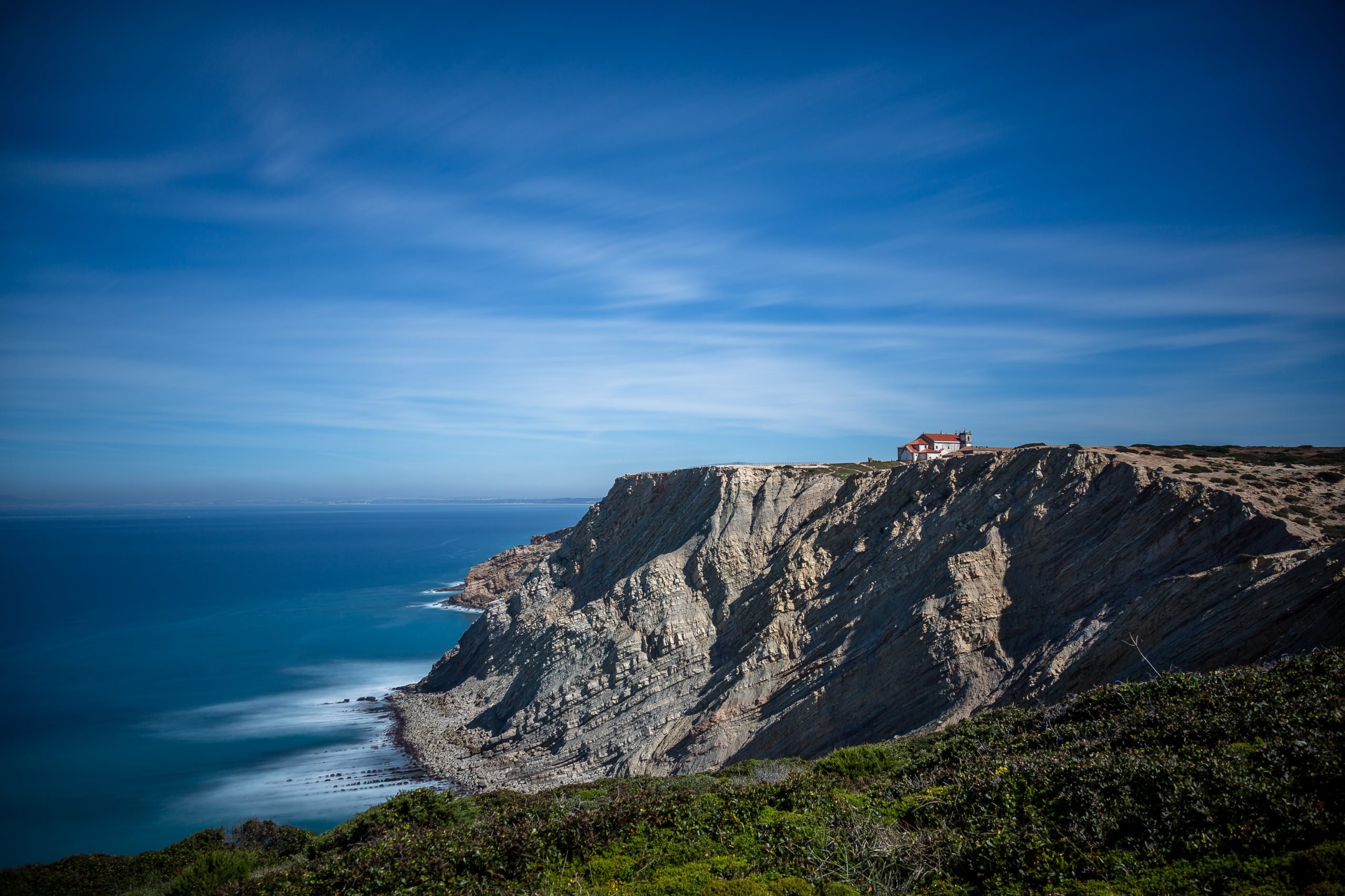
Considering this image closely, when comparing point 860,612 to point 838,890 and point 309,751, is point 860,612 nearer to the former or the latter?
point 838,890

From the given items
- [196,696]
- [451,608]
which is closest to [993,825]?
[196,696]

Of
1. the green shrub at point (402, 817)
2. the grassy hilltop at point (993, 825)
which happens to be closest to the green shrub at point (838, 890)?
the grassy hilltop at point (993, 825)

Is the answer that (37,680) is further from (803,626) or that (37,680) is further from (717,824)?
(717,824)

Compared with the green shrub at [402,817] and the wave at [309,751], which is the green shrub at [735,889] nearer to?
the green shrub at [402,817]

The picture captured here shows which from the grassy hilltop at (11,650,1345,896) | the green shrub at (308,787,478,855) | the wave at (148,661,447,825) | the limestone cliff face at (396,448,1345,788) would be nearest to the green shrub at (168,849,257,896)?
the grassy hilltop at (11,650,1345,896)

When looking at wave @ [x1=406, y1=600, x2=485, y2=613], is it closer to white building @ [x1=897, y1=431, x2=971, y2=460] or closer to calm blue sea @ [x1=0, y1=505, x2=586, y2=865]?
calm blue sea @ [x1=0, y1=505, x2=586, y2=865]

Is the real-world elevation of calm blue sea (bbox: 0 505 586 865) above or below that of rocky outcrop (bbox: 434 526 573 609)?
below
